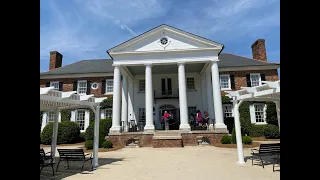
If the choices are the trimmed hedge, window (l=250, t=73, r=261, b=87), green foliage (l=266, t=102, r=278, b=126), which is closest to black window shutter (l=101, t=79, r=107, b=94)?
the trimmed hedge

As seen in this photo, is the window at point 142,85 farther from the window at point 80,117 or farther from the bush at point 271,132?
the bush at point 271,132

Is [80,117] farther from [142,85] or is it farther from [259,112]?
[259,112]

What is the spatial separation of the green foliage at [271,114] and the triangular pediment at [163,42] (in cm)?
849

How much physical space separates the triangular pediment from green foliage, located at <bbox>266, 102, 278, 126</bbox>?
334 inches

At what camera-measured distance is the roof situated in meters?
24.9

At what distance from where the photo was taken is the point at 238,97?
10.0m

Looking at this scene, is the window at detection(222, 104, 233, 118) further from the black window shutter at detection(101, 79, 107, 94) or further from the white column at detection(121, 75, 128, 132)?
the black window shutter at detection(101, 79, 107, 94)

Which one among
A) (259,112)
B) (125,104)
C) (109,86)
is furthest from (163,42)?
(259,112)

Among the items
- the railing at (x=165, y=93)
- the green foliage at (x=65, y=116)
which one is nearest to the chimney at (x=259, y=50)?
the railing at (x=165, y=93)

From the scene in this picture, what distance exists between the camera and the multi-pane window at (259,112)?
76.9ft

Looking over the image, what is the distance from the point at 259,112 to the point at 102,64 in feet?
64.4

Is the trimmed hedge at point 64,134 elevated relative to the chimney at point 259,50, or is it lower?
lower
